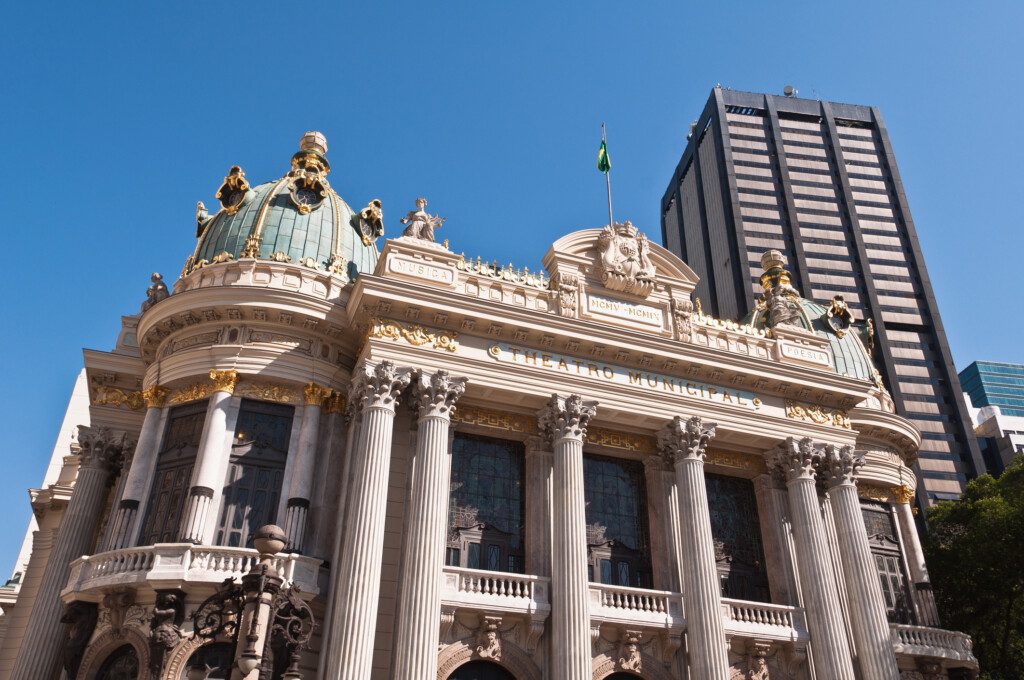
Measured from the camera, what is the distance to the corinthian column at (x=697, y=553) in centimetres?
2483

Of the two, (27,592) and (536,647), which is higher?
(27,592)

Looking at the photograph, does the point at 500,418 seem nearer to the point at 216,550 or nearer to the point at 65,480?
the point at 216,550

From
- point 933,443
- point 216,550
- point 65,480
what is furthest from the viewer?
point 933,443

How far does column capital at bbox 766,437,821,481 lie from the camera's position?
29609 mm

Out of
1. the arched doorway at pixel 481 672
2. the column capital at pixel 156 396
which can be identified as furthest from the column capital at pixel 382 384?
the arched doorway at pixel 481 672

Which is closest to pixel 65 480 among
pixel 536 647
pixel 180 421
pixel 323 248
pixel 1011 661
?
pixel 180 421

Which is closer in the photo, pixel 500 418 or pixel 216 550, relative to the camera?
pixel 216 550

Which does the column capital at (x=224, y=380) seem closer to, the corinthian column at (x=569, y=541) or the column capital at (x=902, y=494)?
the corinthian column at (x=569, y=541)

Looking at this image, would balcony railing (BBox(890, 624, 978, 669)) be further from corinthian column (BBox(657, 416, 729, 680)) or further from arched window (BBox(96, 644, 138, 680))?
arched window (BBox(96, 644, 138, 680))

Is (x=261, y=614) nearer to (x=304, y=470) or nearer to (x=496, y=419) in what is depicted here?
(x=304, y=470)

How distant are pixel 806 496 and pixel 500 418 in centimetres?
1110

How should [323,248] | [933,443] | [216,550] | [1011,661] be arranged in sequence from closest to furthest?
[216,550] → [323,248] → [1011,661] → [933,443]

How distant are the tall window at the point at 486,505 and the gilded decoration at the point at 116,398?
39.2 feet

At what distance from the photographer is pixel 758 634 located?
2666cm
